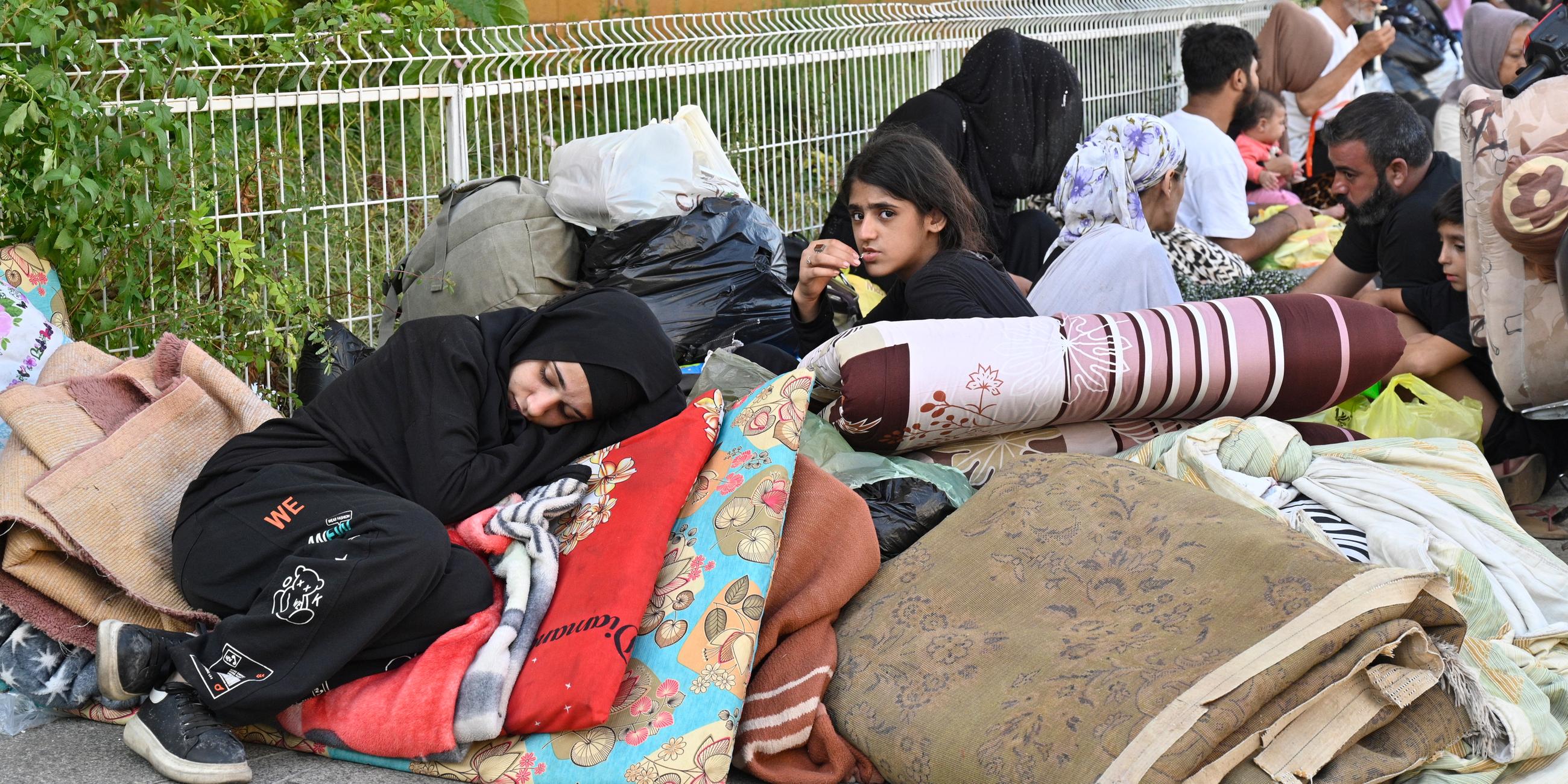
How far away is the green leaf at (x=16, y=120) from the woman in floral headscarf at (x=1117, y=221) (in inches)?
112

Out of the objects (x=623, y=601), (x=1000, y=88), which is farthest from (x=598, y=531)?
(x=1000, y=88)

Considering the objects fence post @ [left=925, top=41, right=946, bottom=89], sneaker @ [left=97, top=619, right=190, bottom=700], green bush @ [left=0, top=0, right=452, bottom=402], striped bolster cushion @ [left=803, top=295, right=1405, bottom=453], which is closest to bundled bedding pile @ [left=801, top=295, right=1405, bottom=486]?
striped bolster cushion @ [left=803, top=295, right=1405, bottom=453]

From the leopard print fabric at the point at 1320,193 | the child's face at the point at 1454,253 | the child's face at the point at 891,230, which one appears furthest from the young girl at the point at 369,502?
the leopard print fabric at the point at 1320,193

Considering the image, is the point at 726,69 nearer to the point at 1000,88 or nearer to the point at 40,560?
the point at 1000,88

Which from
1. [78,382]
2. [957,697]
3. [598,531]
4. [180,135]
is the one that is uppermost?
[180,135]

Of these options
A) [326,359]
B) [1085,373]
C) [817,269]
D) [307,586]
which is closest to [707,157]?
[817,269]

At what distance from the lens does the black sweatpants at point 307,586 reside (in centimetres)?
247

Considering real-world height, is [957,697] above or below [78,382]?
below

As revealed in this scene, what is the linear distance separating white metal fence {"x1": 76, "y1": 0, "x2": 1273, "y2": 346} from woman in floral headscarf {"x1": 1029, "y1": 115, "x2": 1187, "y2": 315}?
1728 mm

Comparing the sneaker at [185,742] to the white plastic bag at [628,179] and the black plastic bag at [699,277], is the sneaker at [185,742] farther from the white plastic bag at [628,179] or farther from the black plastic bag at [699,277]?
the white plastic bag at [628,179]

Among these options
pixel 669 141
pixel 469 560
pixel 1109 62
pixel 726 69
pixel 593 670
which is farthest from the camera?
pixel 1109 62

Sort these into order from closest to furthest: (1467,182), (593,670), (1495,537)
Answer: (593,670) < (1495,537) < (1467,182)

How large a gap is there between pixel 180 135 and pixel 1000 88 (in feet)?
11.7

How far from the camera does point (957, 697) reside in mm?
2512
